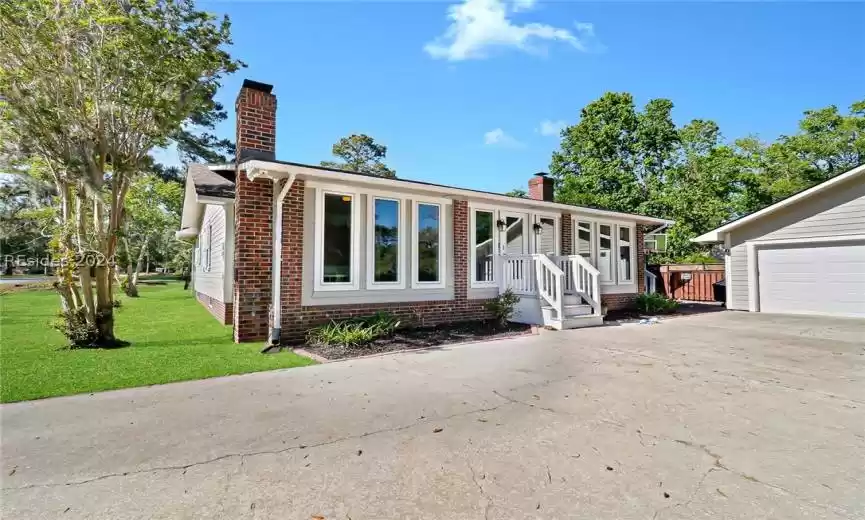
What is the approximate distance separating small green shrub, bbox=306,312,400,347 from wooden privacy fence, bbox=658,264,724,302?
14.3 m

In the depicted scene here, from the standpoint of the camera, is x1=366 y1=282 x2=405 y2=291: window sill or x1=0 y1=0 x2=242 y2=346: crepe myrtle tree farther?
x1=366 y1=282 x2=405 y2=291: window sill

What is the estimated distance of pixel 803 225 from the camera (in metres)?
12.1

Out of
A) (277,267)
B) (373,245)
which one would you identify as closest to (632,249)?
(373,245)

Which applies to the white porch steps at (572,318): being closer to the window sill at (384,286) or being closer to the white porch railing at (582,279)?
the white porch railing at (582,279)

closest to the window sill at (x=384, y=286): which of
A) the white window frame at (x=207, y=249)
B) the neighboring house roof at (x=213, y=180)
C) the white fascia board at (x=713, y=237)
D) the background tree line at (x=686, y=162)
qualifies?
the neighboring house roof at (x=213, y=180)

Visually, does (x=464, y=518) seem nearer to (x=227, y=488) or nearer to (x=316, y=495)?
(x=316, y=495)

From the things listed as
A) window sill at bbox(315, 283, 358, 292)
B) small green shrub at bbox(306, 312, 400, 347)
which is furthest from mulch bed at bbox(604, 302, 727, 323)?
window sill at bbox(315, 283, 358, 292)

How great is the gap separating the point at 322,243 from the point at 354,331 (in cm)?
176

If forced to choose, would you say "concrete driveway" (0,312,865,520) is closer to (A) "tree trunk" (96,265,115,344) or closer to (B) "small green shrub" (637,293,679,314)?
(A) "tree trunk" (96,265,115,344)

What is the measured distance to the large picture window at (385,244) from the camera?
8.38m

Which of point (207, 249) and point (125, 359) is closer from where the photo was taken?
point (125, 359)

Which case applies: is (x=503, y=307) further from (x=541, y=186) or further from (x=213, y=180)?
(x=213, y=180)

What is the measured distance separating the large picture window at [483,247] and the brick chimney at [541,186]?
303cm

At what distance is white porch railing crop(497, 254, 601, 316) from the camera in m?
9.42
